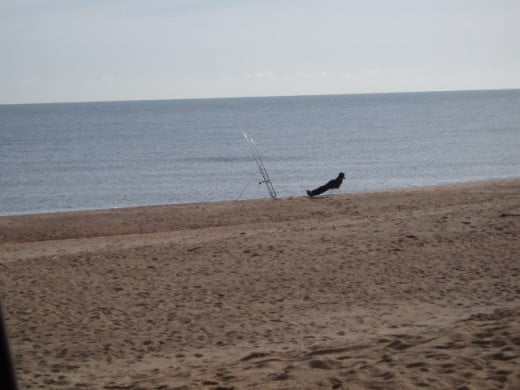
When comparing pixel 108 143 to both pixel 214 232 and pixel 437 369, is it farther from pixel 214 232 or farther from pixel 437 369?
pixel 437 369

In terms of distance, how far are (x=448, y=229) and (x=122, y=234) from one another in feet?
29.3

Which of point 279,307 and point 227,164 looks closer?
point 279,307

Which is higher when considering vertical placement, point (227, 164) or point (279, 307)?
point (279, 307)

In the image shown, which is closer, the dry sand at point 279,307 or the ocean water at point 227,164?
the dry sand at point 279,307

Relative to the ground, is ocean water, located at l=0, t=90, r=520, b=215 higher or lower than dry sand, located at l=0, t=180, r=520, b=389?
lower

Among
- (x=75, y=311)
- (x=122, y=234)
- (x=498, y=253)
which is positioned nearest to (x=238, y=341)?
(x=75, y=311)

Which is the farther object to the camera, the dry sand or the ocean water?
the ocean water

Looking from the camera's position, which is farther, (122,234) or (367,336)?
(122,234)

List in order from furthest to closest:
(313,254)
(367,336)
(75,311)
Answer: (313,254) < (75,311) < (367,336)

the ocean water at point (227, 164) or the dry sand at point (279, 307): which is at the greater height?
the dry sand at point (279, 307)

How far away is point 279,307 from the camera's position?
10273 mm

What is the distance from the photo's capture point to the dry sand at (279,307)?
6961 millimetres

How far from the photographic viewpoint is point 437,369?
6.51m

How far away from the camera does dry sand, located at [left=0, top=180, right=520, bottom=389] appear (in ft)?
22.8
